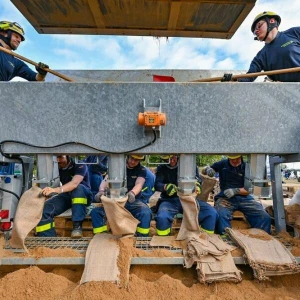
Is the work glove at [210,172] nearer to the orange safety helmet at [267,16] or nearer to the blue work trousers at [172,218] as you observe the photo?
the blue work trousers at [172,218]

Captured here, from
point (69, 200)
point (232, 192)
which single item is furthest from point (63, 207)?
point (232, 192)

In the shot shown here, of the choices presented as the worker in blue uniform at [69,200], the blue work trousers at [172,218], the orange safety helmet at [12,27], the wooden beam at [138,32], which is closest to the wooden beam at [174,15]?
the wooden beam at [138,32]

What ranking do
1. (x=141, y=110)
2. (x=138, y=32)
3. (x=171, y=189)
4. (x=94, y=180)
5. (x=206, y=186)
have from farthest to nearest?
(x=94, y=180) → (x=138, y=32) → (x=206, y=186) → (x=171, y=189) → (x=141, y=110)

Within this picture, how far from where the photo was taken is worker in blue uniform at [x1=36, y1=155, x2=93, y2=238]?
277cm

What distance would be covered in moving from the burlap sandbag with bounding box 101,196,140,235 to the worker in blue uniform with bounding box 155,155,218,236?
549 mm

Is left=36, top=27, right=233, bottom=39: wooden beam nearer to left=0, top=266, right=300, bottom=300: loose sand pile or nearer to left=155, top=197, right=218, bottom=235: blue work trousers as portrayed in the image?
left=155, top=197, right=218, bottom=235: blue work trousers

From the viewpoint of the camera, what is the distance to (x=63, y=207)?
3186mm

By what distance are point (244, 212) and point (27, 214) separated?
2.21 m

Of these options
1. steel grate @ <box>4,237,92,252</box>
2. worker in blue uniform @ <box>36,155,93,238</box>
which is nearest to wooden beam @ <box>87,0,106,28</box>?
worker in blue uniform @ <box>36,155,93,238</box>

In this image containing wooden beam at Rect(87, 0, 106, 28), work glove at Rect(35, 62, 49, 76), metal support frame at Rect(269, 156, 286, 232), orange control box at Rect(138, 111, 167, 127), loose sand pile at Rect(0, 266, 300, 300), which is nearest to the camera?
loose sand pile at Rect(0, 266, 300, 300)

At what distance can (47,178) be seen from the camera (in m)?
2.29

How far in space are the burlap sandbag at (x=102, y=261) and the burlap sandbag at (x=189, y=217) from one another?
Answer: 0.54 meters

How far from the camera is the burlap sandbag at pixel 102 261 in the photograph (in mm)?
1916

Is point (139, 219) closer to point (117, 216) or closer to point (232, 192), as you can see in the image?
point (117, 216)
